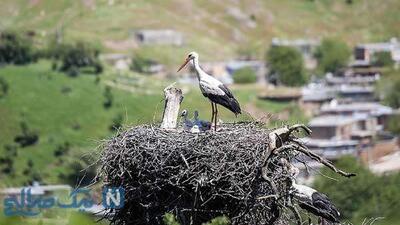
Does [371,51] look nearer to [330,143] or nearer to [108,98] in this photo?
[108,98]

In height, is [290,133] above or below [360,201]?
above

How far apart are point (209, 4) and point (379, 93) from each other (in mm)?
34564

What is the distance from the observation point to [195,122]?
1107cm

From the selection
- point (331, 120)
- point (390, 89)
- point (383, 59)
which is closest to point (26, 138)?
point (331, 120)

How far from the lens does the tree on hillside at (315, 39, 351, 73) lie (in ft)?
330

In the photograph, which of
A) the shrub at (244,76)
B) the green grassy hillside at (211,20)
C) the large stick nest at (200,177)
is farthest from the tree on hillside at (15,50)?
the large stick nest at (200,177)

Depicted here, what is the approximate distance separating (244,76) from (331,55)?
35.9 ft

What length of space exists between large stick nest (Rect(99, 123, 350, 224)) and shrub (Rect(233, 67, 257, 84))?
83.0 meters

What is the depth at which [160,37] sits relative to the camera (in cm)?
10419

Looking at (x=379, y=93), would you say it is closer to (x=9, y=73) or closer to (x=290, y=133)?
(x=9, y=73)

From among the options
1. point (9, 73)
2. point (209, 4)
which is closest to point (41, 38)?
point (9, 73)

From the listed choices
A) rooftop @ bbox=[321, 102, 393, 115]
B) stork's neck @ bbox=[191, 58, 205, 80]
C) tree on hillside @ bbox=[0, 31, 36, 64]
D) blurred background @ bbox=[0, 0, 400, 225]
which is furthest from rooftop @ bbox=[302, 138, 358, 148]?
stork's neck @ bbox=[191, 58, 205, 80]

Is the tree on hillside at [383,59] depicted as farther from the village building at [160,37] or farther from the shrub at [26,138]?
the shrub at [26,138]

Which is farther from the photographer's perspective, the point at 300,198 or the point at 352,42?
the point at 352,42
